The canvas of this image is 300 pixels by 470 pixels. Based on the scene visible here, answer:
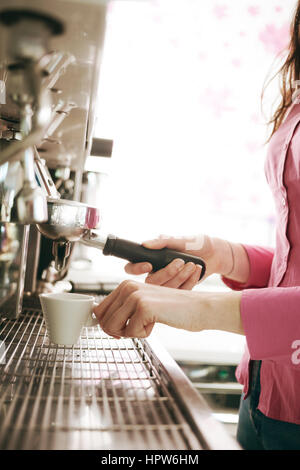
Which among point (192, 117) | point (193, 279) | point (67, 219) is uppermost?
point (192, 117)

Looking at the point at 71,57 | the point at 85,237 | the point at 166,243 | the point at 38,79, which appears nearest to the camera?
the point at 38,79

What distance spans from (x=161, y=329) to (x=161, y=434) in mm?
2038

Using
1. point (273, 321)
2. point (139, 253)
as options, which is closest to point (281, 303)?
point (273, 321)

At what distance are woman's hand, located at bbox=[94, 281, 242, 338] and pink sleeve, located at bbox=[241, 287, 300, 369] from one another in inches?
0.8

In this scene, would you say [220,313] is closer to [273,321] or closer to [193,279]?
[273,321]

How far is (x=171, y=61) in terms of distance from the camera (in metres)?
2.43

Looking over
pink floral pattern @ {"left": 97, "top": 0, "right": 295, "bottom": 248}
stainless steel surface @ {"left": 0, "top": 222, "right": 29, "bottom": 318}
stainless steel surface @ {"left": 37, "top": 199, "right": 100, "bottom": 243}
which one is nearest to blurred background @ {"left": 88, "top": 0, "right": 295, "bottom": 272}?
pink floral pattern @ {"left": 97, "top": 0, "right": 295, "bottom": 248}

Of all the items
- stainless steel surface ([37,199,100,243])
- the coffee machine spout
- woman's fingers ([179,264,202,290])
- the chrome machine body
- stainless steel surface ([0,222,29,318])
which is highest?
the chrome machine body

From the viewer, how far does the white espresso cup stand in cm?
74

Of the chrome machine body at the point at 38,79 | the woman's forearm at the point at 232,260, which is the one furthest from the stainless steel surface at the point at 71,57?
the woman's forearm at the point at 232,260

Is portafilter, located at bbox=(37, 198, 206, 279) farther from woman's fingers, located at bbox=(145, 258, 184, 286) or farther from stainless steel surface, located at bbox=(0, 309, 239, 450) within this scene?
stainless steel surface, located at bbox=(0, 309, 239, 450)

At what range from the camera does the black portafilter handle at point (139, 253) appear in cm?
84

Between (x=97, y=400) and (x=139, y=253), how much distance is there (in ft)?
1.15

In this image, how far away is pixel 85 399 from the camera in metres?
0.55
